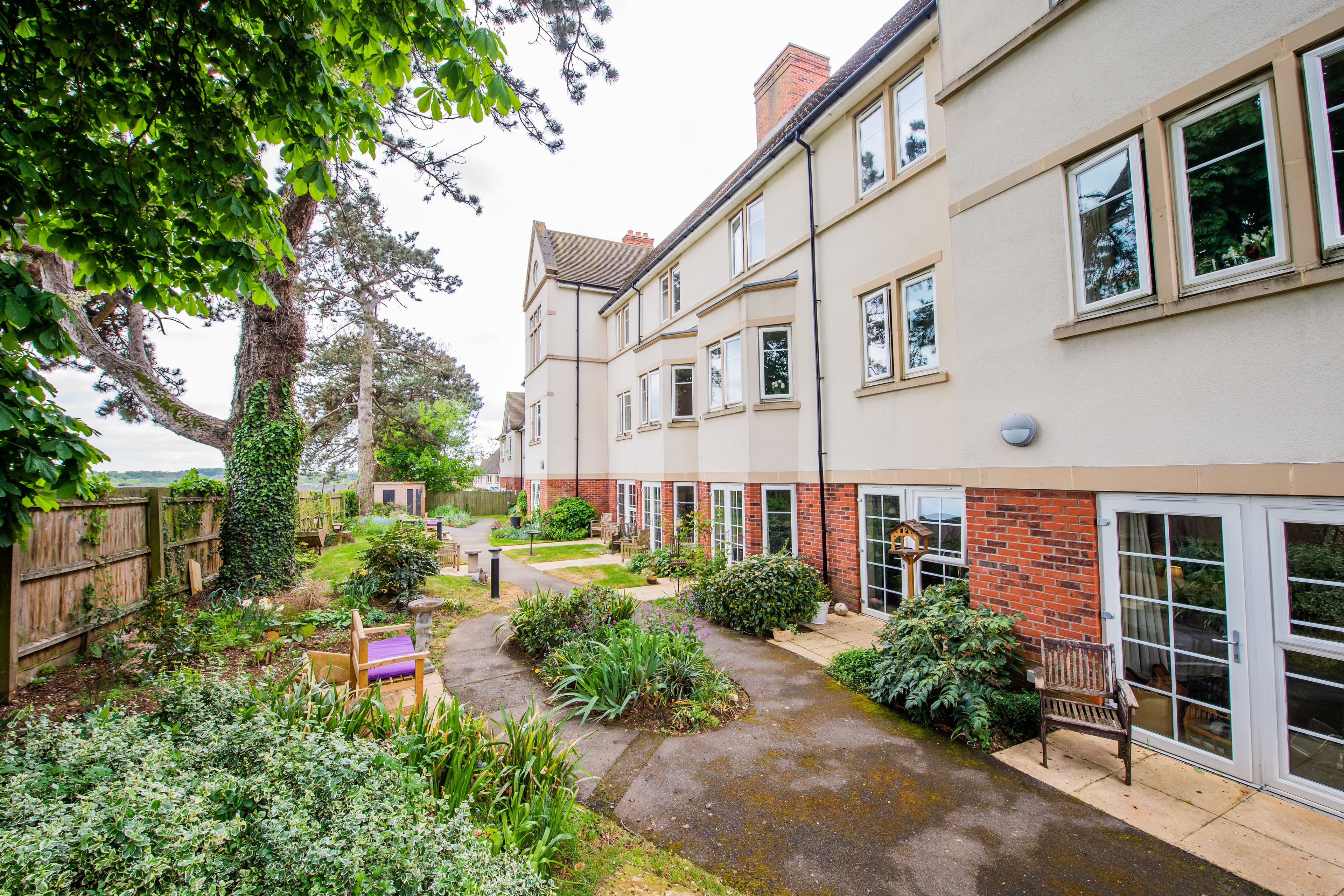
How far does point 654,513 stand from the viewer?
55.2ft

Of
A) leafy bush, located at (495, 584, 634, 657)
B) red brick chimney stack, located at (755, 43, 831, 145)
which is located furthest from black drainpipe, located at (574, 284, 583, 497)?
leafy bush, located at (495, 584, 634, 657)

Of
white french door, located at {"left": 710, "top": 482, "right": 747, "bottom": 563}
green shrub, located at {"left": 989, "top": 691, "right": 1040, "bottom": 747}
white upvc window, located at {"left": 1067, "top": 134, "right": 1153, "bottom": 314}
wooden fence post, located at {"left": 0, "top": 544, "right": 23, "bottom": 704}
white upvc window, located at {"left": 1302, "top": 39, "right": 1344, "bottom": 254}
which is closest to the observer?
white upvc window, located at {"left": 1302, "top": 39, "right": 1344, "bottom": 254}

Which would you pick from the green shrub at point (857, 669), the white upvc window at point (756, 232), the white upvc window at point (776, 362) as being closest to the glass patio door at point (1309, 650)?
the green shrub at point (857, 669)

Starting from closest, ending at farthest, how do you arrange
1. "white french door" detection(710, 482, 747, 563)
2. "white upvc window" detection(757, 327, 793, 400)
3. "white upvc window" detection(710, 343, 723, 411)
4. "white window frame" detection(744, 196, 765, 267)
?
"white upvc window" detection(757, 327, 793, 400)
"white french door" detection(710, 482, 747, 563)
"white window frame" detection(744, 196, 765, 267)
"white upvc window" detection(710, 343, 723, 411)

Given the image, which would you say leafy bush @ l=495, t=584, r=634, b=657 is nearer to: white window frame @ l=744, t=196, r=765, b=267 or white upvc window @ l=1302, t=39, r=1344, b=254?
white upvc window @ l=1302, t=39, r=1344, b=254

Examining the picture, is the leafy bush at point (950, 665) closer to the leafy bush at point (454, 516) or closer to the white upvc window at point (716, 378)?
the white upvc window at point (716, 378)

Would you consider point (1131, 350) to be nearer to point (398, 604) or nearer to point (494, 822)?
point (494, 822)

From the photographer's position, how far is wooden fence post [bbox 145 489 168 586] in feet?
24.0

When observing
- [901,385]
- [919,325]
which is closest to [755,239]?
[919,325]

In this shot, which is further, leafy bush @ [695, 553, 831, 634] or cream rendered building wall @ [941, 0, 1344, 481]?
leafy bush @ [695, 553, 831, 634]

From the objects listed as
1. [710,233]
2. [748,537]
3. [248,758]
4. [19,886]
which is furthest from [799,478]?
[19,886]

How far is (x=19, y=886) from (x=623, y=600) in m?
6.42

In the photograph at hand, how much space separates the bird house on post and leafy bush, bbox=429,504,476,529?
2448 centimetres

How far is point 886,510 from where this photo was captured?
887 cm
